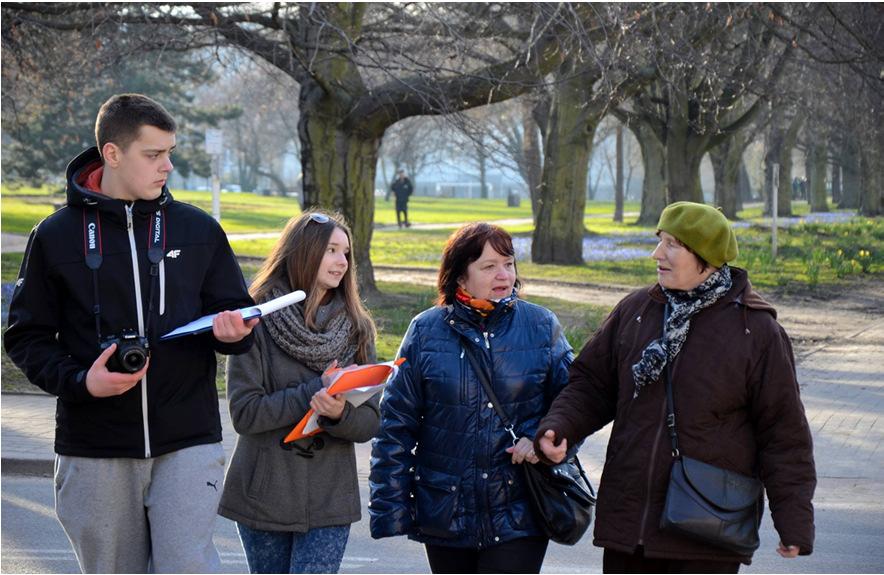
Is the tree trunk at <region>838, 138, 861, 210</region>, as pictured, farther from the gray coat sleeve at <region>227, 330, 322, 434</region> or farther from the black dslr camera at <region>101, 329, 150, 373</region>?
the black dslr camera at <region>101, 329, 150, 373</region>

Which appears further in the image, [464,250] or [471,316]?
[464,250]

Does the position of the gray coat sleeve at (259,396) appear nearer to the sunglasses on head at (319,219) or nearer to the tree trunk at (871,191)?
the sunglasses on head at (319,219)

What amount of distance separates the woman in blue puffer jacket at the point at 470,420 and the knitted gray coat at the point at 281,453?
0.49 ft

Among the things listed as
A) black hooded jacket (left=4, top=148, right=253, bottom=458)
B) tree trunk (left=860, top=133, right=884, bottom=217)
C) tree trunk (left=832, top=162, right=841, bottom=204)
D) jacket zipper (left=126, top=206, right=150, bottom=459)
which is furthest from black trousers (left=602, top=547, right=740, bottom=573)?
tree trunk (left=832, top=162, right=841, bottom=204)

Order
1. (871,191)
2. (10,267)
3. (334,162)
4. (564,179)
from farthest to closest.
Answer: (871,191) < (564,179) < (10,267) < (334,162)

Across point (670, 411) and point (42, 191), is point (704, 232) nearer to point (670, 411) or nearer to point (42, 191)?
point (670, 411)

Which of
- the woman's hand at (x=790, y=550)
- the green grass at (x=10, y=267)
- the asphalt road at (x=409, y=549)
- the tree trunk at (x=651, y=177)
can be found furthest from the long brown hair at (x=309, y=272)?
the tree trunk at (x=651, y=177)

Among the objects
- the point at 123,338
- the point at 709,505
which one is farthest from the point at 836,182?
the point at 123,338

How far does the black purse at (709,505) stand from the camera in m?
3.69

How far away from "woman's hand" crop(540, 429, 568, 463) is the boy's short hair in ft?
5.20

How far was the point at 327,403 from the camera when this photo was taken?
4.03 meters

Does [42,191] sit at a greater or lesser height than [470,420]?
greater

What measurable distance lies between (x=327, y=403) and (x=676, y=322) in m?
1.18

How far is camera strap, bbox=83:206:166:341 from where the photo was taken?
3.63 metres
